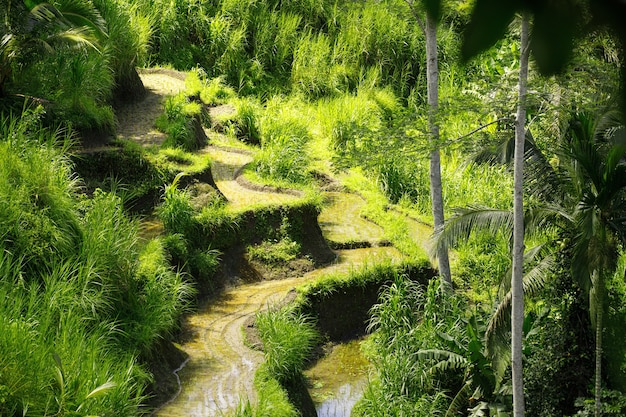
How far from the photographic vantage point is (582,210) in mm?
7484

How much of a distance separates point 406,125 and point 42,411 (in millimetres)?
4402

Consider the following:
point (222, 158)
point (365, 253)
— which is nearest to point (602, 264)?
point (365, 253)

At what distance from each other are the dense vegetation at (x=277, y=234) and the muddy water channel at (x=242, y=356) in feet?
1.06

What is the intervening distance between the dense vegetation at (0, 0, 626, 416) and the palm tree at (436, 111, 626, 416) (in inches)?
0.7

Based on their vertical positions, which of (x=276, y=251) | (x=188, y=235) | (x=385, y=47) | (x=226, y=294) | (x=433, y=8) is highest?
(x=433, y=8)

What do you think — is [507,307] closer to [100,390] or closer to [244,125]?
[100,390]

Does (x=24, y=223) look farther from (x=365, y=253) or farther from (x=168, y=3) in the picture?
(x=168, y=3)

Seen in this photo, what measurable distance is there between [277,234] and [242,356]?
322cm

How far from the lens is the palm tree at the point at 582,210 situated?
7281 mm

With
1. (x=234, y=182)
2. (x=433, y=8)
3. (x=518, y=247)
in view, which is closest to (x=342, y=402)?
(x=518, y=247)

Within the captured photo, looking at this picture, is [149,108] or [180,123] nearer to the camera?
[180,123]

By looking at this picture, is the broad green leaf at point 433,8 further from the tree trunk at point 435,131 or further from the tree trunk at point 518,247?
the tree trunk at point 435,131

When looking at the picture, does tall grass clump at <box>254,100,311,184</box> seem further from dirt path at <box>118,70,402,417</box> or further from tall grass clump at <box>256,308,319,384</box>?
tall grass clump at <box>256,308,319,384</box>

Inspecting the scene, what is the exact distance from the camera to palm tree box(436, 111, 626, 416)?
7.28 m
